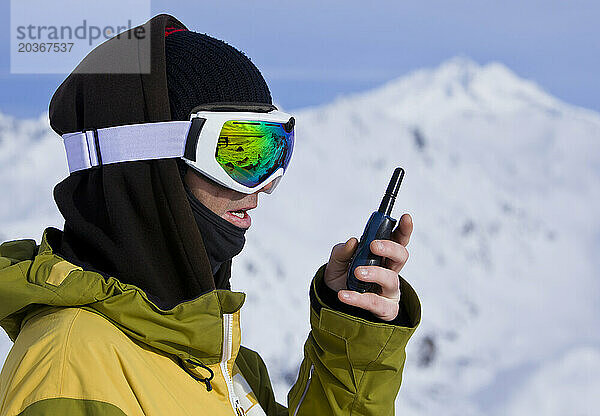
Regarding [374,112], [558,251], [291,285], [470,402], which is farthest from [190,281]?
[374,112]

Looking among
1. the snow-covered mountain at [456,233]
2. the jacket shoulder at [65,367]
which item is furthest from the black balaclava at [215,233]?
the snow-covered mountain at [456,233]

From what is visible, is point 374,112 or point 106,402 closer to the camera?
point 106,402

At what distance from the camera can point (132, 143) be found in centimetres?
169

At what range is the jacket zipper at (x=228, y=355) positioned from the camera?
6.06 feet

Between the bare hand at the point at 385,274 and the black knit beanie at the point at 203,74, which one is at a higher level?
the black knit beanie at the point at 203,74

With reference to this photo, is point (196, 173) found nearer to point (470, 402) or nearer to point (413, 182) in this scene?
point (470, 402)

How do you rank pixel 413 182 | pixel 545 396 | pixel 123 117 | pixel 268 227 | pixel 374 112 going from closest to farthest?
pixel 123 117, pixel 545 396, pixel 268 227, pixel 413 182, pixel 374 112

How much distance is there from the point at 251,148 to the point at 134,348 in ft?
2.16

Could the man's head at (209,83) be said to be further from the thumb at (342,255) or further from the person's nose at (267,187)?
the thumb at (342,255)

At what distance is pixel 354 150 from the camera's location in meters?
11.7

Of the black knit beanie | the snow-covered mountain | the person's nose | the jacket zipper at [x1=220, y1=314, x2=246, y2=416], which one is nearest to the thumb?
the person's nose

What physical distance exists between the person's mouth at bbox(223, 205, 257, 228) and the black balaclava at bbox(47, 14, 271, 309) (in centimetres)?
14

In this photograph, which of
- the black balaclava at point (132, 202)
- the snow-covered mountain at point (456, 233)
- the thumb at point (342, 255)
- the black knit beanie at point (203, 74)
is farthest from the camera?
the snow-covered mountain at point (456, 233)

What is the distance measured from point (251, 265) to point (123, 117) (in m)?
6.30
